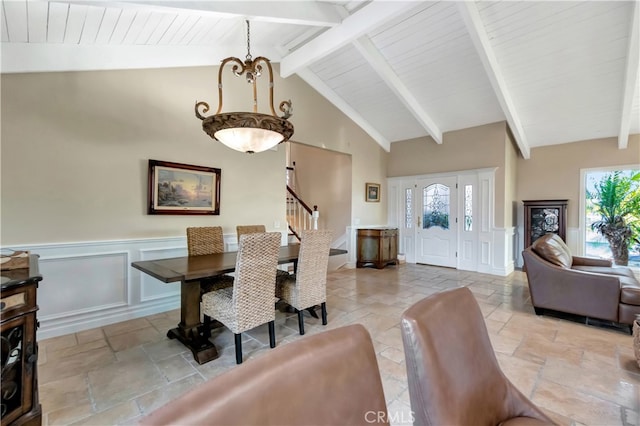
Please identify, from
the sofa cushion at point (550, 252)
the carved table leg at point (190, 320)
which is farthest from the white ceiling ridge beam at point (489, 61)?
the carved table leg at point (190, 320)

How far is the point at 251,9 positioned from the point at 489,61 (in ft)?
10.4

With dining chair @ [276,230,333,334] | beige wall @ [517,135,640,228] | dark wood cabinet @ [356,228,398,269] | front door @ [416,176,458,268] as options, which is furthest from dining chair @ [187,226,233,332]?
beige wall @ [517,135,640,228]

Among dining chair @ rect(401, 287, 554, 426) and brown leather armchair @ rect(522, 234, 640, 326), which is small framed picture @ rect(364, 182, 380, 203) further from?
dining chair @ rect(401, 287, 554, 426)

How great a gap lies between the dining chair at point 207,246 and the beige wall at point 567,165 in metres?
6.20

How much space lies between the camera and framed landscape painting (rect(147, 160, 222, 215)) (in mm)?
3447

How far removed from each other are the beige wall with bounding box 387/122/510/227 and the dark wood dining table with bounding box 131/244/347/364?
4.62 meters

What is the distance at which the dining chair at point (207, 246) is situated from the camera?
314 centimetres

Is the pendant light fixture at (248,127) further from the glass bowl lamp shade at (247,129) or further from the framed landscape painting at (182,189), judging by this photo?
the framed landscape painting at (182,189)

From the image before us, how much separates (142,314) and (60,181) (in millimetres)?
1663

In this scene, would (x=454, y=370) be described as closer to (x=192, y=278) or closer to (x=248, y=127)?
(x=192, y=278)

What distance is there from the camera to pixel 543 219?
222 inches

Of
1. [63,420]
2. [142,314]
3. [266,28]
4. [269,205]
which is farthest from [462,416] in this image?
[266,28]

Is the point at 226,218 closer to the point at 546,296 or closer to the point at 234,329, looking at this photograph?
the point at 234,329

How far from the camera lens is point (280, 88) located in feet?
15.6
